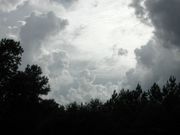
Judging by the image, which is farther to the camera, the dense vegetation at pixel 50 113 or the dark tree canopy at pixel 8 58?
the dark tree canopy at pixel 8 58

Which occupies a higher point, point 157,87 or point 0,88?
point 157,87

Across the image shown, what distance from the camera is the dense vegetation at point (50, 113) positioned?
5972cm

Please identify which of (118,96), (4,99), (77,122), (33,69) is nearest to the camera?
(77,122)

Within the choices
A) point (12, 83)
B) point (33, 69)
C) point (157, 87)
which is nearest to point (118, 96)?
point (157, 87)

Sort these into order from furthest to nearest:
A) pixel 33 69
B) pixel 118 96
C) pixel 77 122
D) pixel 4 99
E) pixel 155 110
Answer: pixel 118 96 < pixel 33 69 < pixel 4 99 < pixel 155 110 < pixel 77 122

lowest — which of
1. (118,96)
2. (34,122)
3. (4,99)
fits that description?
(34,122)

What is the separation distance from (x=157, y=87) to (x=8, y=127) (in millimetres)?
55955

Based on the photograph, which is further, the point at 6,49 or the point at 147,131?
the point at 6,49

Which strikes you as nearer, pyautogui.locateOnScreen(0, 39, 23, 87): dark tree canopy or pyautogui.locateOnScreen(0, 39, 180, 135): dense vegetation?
pyautogui.locateOnScreen(0, 39, 180, 135): dense vegetation

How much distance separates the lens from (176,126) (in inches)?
2467

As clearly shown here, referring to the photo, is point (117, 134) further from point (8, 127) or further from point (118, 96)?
point (118, 96)

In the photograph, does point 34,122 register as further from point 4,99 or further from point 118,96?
point 118,96

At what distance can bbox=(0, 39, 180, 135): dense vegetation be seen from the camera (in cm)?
5972

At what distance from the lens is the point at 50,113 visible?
7481 cm
